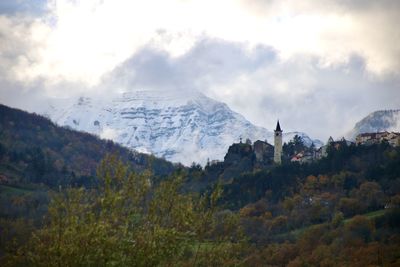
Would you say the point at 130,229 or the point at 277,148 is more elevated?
the point at 277,148

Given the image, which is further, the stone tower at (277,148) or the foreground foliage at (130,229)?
the stone tower at (277,148)

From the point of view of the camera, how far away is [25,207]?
127500 millimetres

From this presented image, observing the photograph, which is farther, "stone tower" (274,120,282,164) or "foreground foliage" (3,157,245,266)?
"stone tower" (274,120,282,164)

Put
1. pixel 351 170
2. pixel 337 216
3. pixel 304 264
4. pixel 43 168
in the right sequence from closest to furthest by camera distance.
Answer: pixel 304 264 → pixel 337 216 → pixel 351 170 → pixel 43 168

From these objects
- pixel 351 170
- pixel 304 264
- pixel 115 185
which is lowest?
pixel 304 264

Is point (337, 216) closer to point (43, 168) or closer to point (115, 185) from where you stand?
point (115, 185)

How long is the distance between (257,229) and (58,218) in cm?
10218

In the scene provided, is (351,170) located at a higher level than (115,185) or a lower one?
higher

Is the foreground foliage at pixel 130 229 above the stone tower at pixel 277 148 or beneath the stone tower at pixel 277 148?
beneath

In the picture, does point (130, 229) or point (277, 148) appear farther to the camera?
point (277, 148)

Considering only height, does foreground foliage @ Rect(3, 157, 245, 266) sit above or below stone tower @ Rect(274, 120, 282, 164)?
below

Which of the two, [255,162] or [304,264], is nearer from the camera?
[304,264]

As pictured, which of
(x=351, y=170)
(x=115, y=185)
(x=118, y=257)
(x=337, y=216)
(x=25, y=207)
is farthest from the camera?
(x=351, y=170)

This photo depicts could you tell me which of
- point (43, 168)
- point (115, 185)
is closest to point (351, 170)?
point (43, 168)
